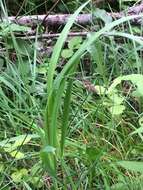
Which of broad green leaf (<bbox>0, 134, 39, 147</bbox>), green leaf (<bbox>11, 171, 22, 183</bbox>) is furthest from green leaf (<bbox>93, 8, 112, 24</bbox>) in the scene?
→ green leaf (<bbox>11, 171, 22, 183</bbox>)

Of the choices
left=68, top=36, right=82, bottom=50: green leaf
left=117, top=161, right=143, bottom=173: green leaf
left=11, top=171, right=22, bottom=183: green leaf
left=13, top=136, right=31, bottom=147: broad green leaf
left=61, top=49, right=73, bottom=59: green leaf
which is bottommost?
left=11, top=171, right=22, bottom=183: green leaf

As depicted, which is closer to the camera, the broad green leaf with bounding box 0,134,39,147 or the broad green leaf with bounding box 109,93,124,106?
the broad green leaf with bounding box 0,134,39,147

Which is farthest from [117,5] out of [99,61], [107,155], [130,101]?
[107,155]

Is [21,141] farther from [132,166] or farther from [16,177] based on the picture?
[132,166]

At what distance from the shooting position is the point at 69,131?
167 centimetres

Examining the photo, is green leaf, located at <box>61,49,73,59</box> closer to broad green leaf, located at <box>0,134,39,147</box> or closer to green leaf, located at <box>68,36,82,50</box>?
green leaf, located at <box>68,36,82,50</box>

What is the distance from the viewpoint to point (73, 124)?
1.76 meters

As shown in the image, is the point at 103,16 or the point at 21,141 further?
the point at 103,16

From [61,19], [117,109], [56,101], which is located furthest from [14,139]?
[61,19]

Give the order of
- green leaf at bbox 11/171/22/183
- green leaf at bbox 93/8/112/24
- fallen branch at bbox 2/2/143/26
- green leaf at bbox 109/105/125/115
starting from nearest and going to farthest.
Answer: green leaf at bbox 11/171/22/183, green leaf at bbox 109/105/125/115, green leaf at bbox 93/8/112/24, fallen branch at bbox 2/2/143/26

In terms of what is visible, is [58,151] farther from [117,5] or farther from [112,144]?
[117,5]

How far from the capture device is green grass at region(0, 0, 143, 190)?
140 cm

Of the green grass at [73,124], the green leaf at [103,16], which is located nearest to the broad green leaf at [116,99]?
the green grass at [73,124]

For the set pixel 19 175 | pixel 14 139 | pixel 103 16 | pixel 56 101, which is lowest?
pixel 19 175
